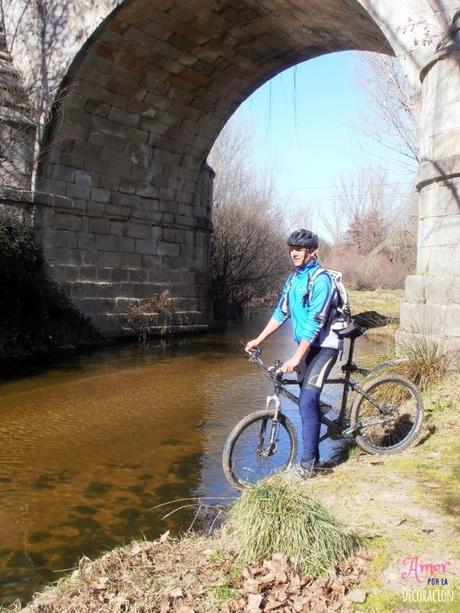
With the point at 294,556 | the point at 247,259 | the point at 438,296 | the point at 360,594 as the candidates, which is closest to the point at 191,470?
the point at 294,556

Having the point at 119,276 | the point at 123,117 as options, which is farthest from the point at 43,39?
the point at 119,276

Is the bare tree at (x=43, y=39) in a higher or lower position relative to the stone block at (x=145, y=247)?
higher

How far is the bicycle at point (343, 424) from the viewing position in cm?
420

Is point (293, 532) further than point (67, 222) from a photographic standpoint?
No

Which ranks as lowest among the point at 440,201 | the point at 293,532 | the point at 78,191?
the point at 293,532

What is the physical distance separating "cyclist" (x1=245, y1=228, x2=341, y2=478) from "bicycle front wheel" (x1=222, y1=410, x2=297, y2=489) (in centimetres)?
14

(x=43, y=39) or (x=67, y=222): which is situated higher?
(x=43, y=39)

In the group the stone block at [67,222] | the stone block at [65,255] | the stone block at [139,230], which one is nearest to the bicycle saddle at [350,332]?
the stone block at [65,255]

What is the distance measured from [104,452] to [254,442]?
72.9 inches

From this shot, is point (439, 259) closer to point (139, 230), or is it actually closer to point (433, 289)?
point (433, 289)

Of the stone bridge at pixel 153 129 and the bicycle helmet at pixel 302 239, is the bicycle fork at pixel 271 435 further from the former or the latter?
the stone bridge at pixel 153 129

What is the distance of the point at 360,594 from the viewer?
8.48 ft

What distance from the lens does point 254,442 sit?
4266 millimetres

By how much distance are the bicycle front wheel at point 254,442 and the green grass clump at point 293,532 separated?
0.95m
